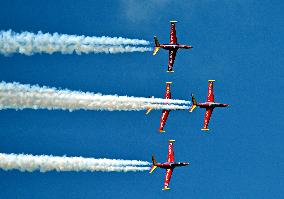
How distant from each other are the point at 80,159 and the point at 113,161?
5417 mm

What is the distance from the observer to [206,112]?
102m

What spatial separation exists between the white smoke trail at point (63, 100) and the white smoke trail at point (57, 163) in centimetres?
416

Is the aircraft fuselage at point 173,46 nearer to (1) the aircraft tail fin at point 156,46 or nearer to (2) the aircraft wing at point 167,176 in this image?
(1) the aircraft tail fin at point 156,46

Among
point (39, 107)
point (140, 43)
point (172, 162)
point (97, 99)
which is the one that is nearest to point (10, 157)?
point (39, 107)

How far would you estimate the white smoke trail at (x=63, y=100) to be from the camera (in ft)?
229

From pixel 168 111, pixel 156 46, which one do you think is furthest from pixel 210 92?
pixel 156 46

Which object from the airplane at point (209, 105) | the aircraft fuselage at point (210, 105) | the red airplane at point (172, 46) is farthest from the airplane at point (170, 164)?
the red airplane at point (172, 46)

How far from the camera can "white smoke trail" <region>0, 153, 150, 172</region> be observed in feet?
237

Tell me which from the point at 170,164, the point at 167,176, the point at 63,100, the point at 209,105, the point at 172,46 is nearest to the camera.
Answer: the point at 63,100

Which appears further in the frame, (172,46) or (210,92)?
(210,92)

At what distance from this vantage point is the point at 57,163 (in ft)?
254

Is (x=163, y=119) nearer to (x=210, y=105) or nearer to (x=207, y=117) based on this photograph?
(x=210, y=105)

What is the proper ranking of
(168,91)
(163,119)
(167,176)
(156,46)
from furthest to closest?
(167,176) → (163,119) → (168,91) → (156,46)

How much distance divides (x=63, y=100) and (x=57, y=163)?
512 centimetres
